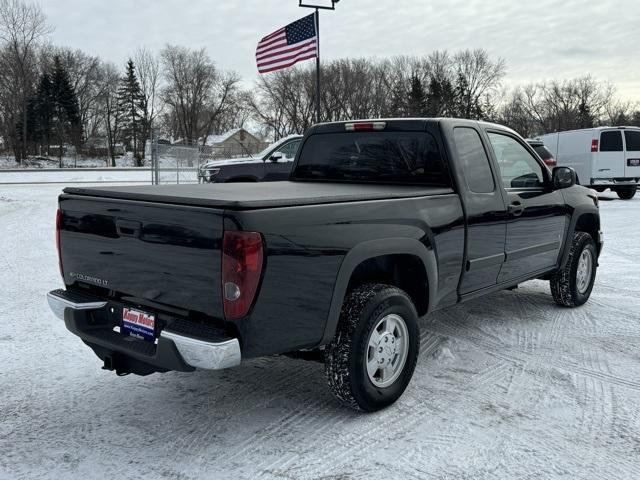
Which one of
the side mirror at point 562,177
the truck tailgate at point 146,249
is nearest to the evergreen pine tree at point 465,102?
the side mirror at point 562,177

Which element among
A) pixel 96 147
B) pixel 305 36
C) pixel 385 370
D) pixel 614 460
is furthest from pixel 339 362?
pixel 96 147

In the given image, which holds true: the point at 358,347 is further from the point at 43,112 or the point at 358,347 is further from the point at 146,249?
the point at 43,112

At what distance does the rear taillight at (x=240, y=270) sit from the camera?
278cm

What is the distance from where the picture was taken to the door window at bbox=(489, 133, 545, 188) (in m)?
5.00

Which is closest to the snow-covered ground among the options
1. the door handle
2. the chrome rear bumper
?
the chrome rear bumper

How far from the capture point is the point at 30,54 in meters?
→ 58.8

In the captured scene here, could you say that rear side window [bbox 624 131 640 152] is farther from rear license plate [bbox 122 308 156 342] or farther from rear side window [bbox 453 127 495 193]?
rear license plate [bbox 122 308 156 342]

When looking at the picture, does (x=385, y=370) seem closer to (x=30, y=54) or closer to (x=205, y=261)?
(x=205, y=261)

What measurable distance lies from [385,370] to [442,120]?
1923mm

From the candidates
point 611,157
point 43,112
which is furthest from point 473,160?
point 43,112

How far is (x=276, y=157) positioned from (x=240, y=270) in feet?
36.1

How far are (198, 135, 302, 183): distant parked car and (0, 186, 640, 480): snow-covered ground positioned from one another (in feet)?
27.5

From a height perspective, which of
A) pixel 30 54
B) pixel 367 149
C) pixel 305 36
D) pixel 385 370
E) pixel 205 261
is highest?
pixel 30 54

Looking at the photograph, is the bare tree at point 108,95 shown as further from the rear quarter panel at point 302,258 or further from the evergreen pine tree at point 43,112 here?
the rear quarter panel at point 302,258
